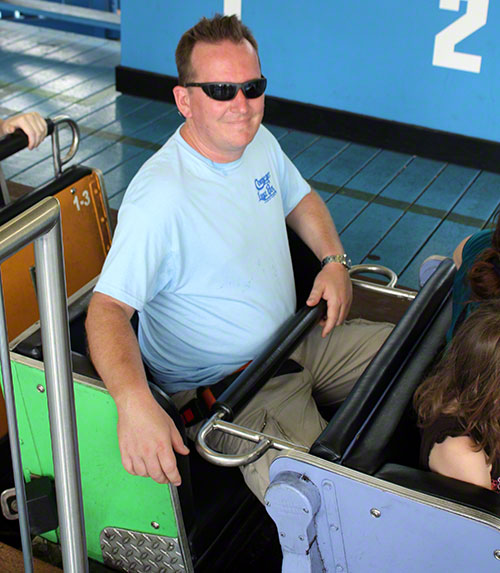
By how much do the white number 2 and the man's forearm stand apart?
7.27 ft

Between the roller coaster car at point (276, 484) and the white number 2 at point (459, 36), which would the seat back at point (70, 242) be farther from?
the white number 2 at point (459, 36)

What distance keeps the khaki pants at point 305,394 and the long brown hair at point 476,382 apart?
0.42m

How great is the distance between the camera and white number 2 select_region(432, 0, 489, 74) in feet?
12.5

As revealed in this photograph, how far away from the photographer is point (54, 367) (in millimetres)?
925

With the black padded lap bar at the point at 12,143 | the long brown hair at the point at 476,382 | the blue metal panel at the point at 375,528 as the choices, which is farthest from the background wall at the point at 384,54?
the blue metal panel at the point at 375,528

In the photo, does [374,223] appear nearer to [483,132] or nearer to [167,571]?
[483,132]

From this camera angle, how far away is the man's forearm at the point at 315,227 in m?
1.99

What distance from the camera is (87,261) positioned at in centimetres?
220

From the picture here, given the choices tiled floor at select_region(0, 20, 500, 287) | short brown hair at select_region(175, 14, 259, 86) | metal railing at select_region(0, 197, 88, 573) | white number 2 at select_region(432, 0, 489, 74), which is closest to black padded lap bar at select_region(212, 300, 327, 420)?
metal railing at select_region(0, 197, 88, 573)

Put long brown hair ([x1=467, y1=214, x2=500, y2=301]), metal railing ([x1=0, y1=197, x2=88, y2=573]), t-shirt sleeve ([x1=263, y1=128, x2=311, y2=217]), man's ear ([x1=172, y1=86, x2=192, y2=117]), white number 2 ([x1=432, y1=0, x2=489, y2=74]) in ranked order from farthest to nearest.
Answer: white number 2 ([x1=432, y1=0, x2=489, y2=74])
t-shirt sleeve ([x1=263, y1=128, x2=311, y2=217])
man's ear ([x1=172, y1=86, x2=192, y2=117])
long brown hair ([x1=467, y1=214, x2=500, y2=301])
metal railing ([x1=0, y1=197, x2=88, y2=573])

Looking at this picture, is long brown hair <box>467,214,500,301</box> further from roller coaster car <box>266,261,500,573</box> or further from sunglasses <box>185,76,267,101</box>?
sunglasses <box>185,76,267,101</box>

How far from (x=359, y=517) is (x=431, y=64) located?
3259mm

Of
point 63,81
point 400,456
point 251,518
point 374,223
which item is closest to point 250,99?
point 400,456

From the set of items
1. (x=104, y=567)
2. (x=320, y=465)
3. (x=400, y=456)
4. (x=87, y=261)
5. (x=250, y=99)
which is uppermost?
(x=250, y=99)
